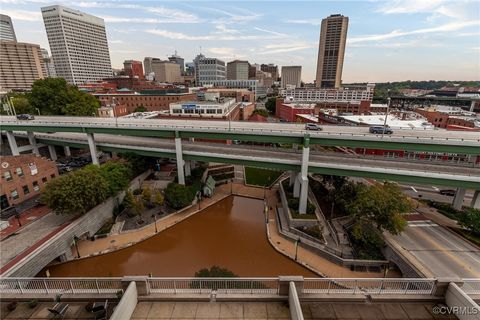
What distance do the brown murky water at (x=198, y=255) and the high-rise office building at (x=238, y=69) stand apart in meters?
178

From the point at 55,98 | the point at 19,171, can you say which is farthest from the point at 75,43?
the point at 19,171

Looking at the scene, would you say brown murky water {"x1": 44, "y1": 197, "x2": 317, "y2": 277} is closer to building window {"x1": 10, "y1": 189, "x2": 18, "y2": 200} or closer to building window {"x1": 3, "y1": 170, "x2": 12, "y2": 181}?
building window {"x1": 10, "y1": 189, "x2": 18, "y2": 200}

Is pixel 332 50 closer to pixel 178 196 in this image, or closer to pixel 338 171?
pixel 338 171

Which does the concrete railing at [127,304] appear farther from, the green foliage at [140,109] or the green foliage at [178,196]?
the green foliage at [140,109]

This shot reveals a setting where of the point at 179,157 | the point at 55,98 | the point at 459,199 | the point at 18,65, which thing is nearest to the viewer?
the point at 459,199

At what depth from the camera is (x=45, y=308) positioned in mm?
9742

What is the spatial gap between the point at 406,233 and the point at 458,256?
444 centimetres

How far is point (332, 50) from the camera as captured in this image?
180625 millimetres

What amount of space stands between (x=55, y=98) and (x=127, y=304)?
6662 centimetres

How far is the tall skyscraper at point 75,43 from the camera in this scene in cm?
13925

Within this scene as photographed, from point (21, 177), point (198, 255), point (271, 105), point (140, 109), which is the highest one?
point (140, 109)

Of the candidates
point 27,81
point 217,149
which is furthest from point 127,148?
point 27,81

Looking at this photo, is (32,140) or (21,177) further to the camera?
(32,140)

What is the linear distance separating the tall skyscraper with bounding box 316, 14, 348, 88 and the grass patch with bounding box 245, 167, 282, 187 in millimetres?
173310
